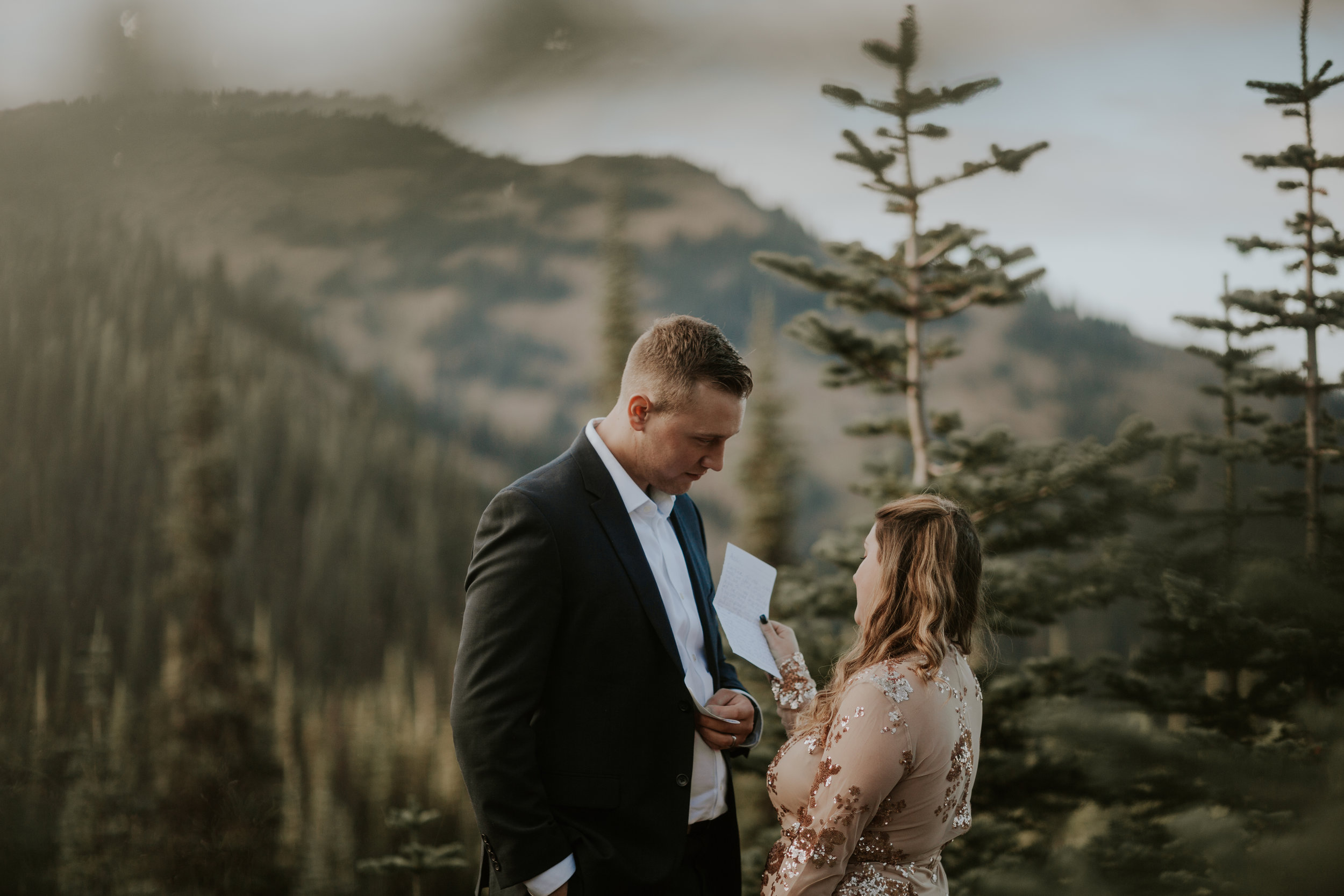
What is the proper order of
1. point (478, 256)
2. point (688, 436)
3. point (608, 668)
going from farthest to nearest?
point (478, 256) → point (688, 436) → point (608, 668)

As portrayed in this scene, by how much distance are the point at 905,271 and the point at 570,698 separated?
3033 millimetres

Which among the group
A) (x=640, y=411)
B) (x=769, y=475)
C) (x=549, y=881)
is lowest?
(x=549, y=881)

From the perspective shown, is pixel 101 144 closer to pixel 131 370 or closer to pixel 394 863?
pixel 131 370

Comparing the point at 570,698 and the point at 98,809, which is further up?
the point at 570,698

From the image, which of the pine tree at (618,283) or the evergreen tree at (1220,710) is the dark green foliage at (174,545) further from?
the evergreen tree at (1220,710)

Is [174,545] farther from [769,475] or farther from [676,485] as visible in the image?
[676,485]

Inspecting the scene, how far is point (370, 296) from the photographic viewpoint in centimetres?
461

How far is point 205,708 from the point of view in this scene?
4.24m

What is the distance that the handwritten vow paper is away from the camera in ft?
5.95

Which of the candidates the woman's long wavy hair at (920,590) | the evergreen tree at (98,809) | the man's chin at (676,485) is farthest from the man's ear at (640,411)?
the evergreen tree at (98,809)

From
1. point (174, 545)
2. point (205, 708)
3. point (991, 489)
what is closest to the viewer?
point (991, 489)

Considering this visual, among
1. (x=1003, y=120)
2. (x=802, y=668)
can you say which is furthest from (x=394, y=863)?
(x=1003, y=120)

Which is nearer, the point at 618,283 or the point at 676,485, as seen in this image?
the point at 676,485

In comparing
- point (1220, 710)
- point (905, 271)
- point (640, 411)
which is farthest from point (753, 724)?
point (1220, 710)
